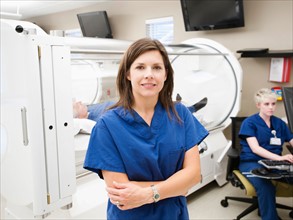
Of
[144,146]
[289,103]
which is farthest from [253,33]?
[144,146]

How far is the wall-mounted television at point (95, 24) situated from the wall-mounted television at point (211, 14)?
1791 millimetres

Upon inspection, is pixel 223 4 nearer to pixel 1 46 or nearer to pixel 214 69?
pixel 214 69

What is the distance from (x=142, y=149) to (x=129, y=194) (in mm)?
177

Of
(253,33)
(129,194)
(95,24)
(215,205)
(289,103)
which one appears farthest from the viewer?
(95,24)

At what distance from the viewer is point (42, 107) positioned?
4.83 feet

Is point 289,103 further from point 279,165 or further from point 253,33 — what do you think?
point 253,33

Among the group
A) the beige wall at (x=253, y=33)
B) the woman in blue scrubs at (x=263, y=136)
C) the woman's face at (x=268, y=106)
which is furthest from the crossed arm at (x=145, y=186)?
the beige wall at (x=253, y=33)

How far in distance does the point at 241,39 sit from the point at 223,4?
52 centimetres

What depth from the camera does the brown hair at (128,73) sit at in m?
1.20

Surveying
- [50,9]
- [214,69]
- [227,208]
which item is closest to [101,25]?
[50,9]

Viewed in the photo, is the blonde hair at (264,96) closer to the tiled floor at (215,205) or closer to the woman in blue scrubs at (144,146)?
the tiled floor at (215,205)

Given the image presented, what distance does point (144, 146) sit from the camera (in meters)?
1.16

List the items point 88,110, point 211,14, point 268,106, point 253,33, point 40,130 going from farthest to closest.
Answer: point 211,14 < point 253,33 < point 88,110 < point 268,106 < point 40,130

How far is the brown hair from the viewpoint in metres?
1.20
